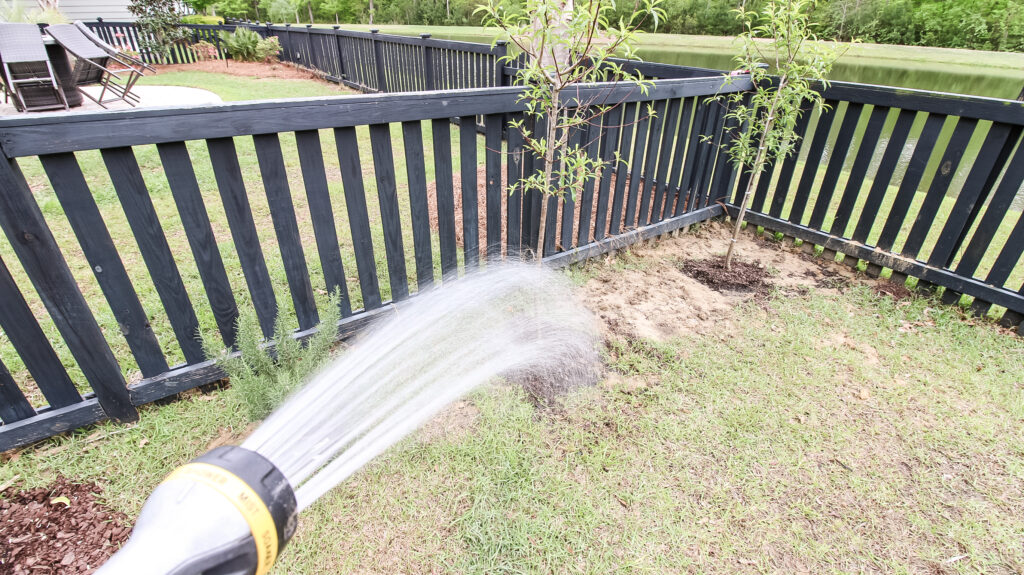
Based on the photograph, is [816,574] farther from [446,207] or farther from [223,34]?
[223,34]

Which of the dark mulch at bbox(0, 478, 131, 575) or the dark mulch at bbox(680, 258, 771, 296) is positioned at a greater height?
the dark mulch at bbox(0, 478, 131, 575)

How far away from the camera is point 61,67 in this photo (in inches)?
245

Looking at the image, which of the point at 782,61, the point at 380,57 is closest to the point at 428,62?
the point at 380,57

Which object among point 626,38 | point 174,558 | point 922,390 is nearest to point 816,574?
point 922,390

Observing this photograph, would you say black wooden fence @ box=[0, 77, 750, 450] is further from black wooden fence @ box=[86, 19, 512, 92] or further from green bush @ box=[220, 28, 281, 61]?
green bush @ box=[220, 28, 281, 61]

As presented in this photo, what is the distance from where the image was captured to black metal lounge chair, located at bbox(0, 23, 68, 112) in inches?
202

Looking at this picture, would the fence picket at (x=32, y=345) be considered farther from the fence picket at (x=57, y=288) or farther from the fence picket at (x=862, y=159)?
the fence picket at (x=862, y=159)

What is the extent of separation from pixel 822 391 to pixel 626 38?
84.3 inches

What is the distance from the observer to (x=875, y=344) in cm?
295

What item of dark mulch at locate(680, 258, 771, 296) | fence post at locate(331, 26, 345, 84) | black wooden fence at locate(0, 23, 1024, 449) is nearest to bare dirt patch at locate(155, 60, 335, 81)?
fence post at locate(331, 26, 345, 84)

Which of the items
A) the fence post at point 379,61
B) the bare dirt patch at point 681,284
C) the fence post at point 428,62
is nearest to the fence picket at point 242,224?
the bare dirt patch at point 681,284

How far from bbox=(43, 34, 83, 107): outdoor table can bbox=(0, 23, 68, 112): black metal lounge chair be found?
220 mm

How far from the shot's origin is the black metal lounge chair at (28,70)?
Result: 512 centimetres

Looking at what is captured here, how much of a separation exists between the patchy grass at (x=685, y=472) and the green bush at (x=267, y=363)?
0.25 m
